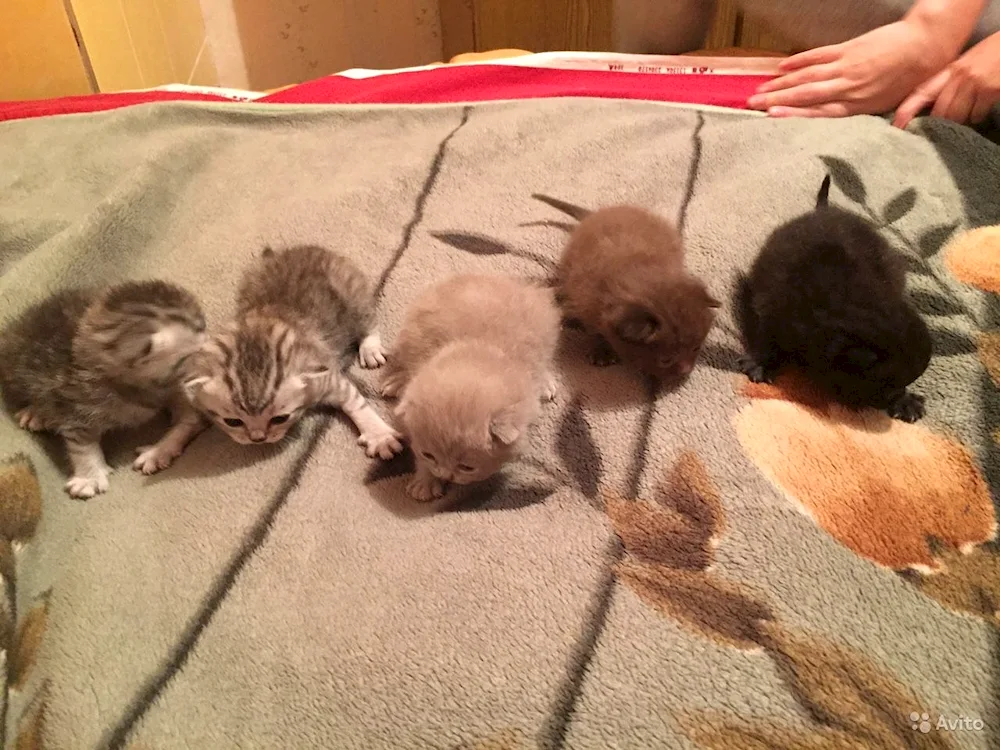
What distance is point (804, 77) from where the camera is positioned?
1581mm

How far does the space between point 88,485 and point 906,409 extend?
120 centimetres

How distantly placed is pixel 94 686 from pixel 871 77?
67.9 inches

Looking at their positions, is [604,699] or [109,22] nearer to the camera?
[604,699]

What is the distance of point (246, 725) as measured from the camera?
2.55 ft

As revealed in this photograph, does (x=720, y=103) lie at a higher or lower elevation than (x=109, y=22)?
lower

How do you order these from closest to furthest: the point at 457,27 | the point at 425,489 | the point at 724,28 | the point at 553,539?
the point at 553,539 < the point at 425,489 < the point at 724,28 < the point at 457,27

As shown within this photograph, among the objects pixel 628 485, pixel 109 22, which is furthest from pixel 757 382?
pixel 109 22

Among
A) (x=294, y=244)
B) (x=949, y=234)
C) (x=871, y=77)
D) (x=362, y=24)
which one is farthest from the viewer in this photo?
(x=362, y=24)

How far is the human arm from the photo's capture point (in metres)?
1.49

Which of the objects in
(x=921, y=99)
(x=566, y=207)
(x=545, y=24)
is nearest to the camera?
(x=566, y=207)

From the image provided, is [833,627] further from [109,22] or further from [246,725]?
[109,22]

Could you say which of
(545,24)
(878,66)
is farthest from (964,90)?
(545,24)

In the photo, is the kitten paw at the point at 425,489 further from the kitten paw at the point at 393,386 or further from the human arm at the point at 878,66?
the human arm at the point at 878,66

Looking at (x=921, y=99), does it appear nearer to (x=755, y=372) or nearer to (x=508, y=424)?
(x=755, y=372)
